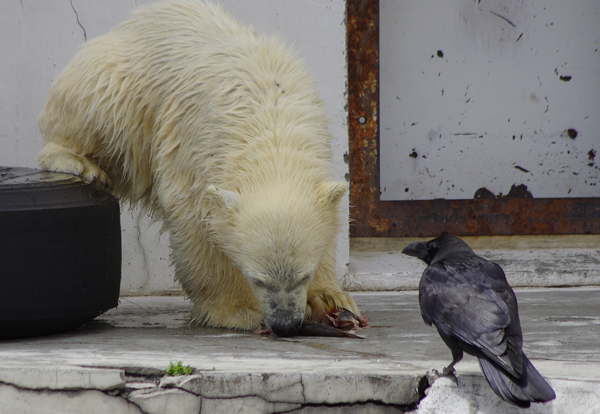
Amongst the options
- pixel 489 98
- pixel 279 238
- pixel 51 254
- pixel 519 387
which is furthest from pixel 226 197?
pixel 489 98

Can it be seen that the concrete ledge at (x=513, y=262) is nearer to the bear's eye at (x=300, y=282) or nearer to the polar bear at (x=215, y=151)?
the polar bear at (x=215, y=151)

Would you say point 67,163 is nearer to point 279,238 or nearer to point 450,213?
point 279,238

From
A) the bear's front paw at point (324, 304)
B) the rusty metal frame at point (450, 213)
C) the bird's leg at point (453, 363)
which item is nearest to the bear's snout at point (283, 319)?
the bear's front paw at point (324, 304)

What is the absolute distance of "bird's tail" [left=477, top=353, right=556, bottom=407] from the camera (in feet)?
6.41

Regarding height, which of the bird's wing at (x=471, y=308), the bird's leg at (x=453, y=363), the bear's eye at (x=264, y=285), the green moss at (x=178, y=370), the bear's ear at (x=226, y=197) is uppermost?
the bear's ear at (x=226, y=197)

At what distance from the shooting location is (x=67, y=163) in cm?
358

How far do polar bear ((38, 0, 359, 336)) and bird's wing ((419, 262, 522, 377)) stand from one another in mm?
679

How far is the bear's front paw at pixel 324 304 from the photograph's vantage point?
3385mm

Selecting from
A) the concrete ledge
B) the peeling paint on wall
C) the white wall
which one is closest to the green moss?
the white wall

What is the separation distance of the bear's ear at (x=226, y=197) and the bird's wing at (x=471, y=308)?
0.91 m

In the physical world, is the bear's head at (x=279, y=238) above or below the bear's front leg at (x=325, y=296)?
above

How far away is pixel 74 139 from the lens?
3691 millimetres

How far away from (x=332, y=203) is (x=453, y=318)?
3.27ft

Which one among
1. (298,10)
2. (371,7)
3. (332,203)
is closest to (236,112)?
(332,203)
